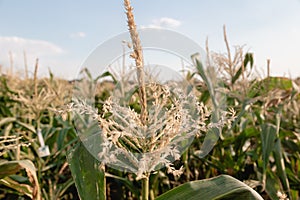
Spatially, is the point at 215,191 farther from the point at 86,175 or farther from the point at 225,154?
the point at 225,154

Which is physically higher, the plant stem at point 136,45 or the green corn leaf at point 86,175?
the plant stem at point 136,45

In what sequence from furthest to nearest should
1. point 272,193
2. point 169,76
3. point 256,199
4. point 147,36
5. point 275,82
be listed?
point 275,82, point 272,193, point 169,76, point 147,36, point 256,199

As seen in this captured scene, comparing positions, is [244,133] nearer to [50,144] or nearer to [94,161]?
[94,161]

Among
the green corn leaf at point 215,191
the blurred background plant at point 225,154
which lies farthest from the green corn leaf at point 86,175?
the blurred background plant at point 225,154

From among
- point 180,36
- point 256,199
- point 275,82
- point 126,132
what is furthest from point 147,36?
point 275,82

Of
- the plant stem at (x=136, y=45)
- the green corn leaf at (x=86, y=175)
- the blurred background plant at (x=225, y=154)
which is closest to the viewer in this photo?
the plant stem at (x=136, y=45)

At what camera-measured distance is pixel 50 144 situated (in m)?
2.66

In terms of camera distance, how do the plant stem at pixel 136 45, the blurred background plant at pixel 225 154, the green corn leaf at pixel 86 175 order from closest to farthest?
1. the plant stem at pixel 136 45
2. the green corn leaf at pixel 86 175
3. the blurred background plant at pixel 225 154

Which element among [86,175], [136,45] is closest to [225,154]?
[86,175]

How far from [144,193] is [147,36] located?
2.22 feet

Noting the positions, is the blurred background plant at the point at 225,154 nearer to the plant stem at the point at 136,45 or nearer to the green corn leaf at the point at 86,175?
the green corn leaf at the point at 86,175

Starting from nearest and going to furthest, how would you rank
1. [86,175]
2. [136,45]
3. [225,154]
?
[136,45]
[86,175]
[225,154]

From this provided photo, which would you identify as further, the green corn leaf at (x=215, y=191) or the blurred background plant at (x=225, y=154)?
the blurred background plant at (x=225, y=154)

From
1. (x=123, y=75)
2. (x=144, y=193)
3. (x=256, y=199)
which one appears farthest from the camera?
(x=123, y=75)
